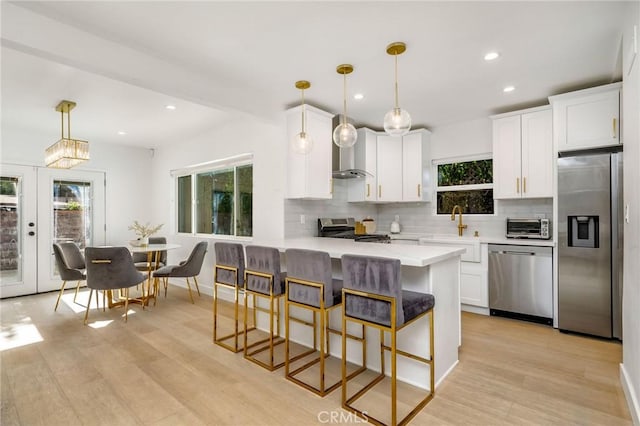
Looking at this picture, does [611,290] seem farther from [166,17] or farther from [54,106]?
[54,106]

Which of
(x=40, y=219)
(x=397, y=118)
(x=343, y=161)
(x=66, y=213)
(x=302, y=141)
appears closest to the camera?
(x=397, y=118)

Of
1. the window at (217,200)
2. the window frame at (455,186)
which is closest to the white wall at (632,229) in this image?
the window frame at (455,186)

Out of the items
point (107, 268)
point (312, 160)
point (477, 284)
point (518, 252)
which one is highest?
point (312, 160)

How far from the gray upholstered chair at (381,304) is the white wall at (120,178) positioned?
558 cm

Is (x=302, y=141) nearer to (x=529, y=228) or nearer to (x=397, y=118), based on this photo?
(x=397, y=118)

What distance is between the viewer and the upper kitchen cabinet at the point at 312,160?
12.5 feet

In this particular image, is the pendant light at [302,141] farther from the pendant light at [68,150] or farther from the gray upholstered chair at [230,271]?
the pendant light at [68,150]

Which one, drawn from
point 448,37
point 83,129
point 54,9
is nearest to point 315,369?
point 448,37

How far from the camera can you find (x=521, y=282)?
3709 mm

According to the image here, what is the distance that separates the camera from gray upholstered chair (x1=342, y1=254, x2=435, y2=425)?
1.92 meters

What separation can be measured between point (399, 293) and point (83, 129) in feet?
18.0

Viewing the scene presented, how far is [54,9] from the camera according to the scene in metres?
2.14

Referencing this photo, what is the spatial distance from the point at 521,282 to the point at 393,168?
2223 mm

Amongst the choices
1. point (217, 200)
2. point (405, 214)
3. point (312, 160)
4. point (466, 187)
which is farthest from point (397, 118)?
point (217, 200)
